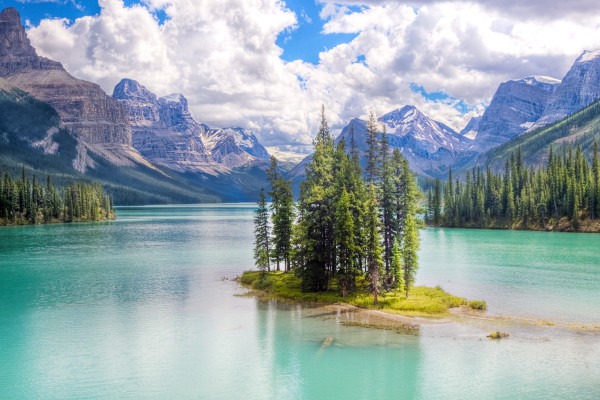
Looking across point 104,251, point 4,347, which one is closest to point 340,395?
point 4,347

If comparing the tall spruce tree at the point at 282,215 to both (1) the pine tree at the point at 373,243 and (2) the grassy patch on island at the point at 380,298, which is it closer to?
(2) the grassy patch on island at the point at 380,298

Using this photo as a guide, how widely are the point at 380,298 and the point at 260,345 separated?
16880 millimetres

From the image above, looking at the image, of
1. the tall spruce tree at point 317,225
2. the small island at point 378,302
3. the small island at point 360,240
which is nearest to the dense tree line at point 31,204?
the small island at point 378,302

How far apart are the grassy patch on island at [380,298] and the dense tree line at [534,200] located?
116 metres

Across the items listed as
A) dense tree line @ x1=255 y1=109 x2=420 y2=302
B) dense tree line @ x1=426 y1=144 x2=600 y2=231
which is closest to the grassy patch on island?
dense tree line @ x1=255 y1=109 x2=420 y2=302

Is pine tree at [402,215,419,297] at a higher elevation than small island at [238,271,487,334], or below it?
higher

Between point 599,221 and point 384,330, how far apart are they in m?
131

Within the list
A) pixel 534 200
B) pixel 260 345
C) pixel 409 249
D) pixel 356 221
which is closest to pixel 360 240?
pixel 356 221

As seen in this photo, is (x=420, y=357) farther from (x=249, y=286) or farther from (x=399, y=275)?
(x=249, y=286)

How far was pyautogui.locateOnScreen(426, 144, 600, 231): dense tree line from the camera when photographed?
149 metres

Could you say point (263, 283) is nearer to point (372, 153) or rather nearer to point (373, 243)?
point (373, 243)

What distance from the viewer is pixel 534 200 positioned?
16275 cm

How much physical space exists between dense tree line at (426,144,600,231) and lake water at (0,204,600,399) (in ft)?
275

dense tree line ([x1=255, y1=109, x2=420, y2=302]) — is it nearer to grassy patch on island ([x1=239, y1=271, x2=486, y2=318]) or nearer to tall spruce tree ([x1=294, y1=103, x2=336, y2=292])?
tall spruce tree ([x1=294, y1=103, x2=336, y2=292])
